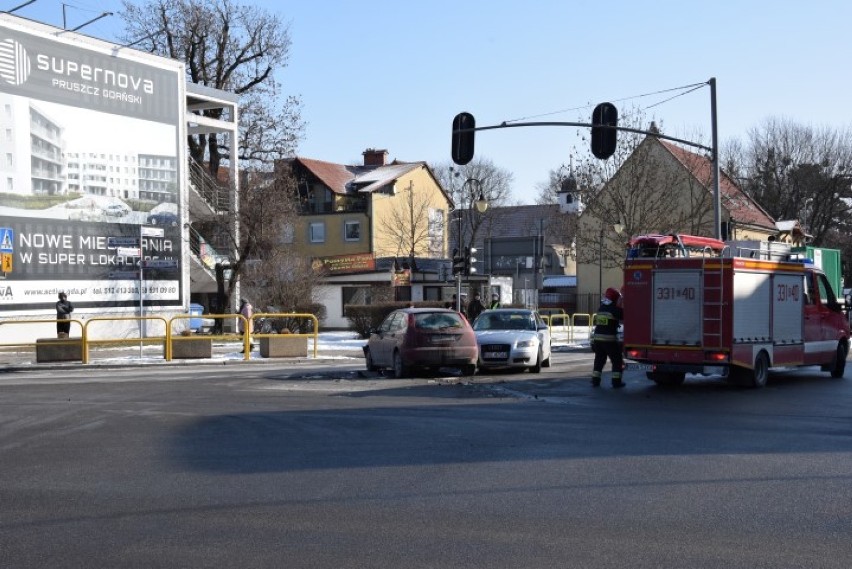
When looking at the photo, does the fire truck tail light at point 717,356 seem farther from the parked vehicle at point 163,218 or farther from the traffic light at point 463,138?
the parked vehicle at point 163,218

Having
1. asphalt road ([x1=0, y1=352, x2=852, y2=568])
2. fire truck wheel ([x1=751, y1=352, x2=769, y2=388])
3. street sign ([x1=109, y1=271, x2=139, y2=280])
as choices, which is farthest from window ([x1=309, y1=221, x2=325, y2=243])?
asphalt road ([x1=0, y1=352, x2=852, y2=568])

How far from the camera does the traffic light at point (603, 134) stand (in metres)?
22.9

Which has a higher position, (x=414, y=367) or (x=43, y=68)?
(x=43, y=68)

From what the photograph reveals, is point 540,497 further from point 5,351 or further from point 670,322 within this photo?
point 5,351

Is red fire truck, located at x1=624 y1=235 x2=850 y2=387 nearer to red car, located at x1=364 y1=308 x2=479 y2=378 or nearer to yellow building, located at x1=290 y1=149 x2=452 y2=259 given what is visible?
red car, located at x1=364 y1=308 x2=479 y2=378

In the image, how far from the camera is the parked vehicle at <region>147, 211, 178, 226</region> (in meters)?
39.2

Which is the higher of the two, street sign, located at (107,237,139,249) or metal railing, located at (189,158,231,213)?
metal railing, located at (189,158,231,213)

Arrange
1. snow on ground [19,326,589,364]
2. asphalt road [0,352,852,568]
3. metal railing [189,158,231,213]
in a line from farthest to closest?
metal railing [189,158,231,213] < snow on ground [19,326,589,364] < asphalt road [0,352,852,568]

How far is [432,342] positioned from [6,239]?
18.0m

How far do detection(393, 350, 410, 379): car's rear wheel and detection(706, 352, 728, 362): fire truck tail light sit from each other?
6303 millimetres

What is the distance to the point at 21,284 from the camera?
1339 inches

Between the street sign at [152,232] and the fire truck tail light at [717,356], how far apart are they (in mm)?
25542

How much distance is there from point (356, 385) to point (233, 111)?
28.5 m

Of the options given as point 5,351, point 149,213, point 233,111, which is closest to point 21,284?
point 5,351
